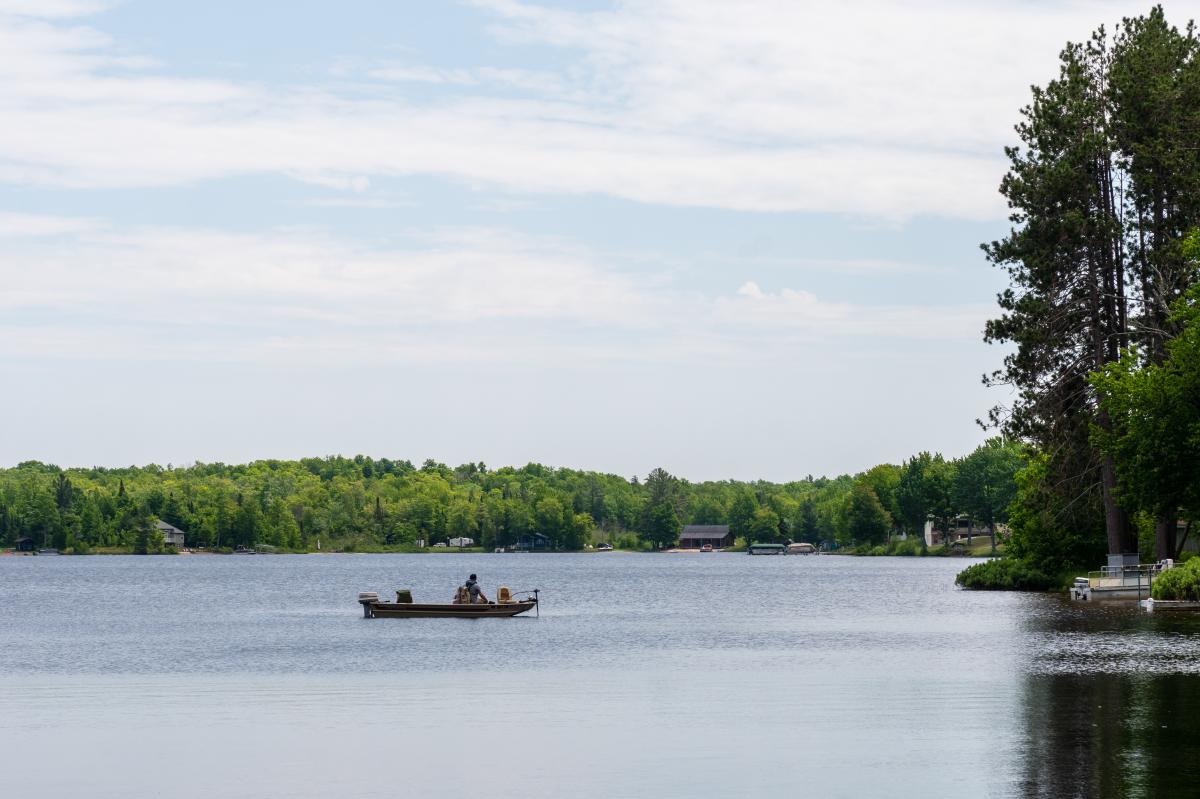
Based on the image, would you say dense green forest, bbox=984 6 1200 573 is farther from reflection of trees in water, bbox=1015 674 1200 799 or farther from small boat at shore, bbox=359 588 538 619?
reflection of trees in water, bbox=1015 674 1200 799

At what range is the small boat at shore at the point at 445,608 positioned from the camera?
2655 inches

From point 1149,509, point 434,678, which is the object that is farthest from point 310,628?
point 1149,509

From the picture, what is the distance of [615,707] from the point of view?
99.5ft

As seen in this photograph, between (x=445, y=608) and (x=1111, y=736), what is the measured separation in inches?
1837

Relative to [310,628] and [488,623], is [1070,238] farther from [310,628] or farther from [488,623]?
[310,628]

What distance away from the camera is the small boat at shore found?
6744 centimetres

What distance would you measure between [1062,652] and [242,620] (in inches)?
1645

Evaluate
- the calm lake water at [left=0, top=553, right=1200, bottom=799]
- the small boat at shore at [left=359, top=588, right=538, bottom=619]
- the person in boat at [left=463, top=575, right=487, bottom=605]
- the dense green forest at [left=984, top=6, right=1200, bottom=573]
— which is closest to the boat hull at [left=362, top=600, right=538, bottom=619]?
the small boat at shore at [left=359, top=588, right=538, bottom=619]

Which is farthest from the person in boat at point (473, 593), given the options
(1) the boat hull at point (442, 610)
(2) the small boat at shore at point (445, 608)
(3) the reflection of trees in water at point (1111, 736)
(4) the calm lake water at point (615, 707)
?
(3) the reflection of trees in water at point (1111, 736)

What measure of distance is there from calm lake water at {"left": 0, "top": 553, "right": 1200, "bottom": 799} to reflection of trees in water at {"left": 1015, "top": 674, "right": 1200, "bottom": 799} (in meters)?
0.07

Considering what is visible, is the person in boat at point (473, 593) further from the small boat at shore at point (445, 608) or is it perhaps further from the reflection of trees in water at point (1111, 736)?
the reflection of trees in water at point (1111, 736)

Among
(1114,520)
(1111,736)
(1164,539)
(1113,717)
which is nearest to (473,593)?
(1114,520)

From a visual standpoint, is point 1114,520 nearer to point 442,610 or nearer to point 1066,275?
point 1066,275

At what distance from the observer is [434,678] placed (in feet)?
126
